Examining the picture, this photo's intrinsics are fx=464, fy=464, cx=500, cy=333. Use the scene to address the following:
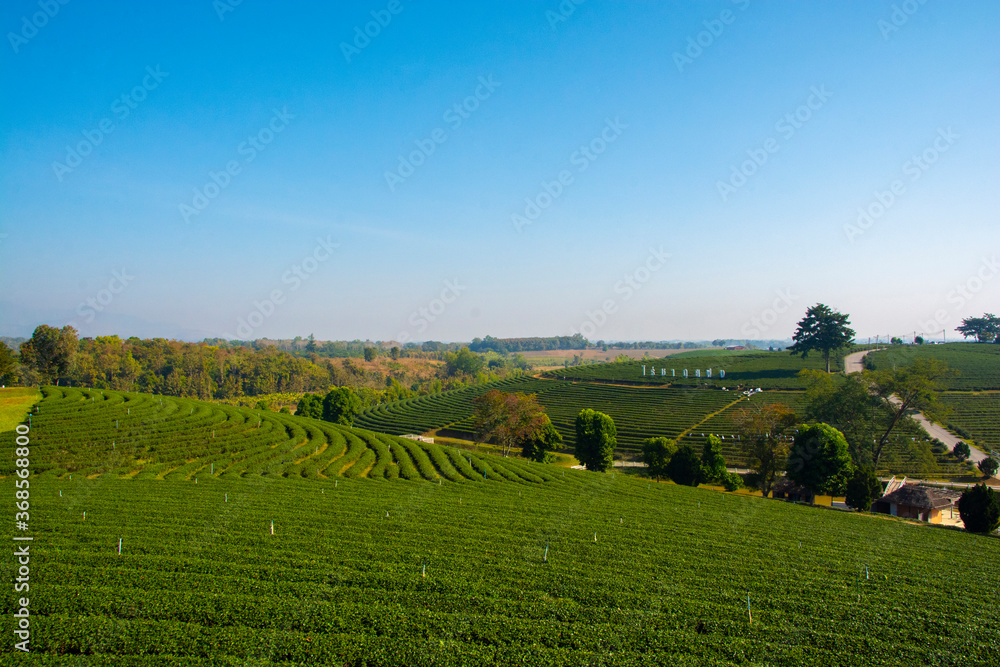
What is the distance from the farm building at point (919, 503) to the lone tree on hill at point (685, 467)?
13.2m

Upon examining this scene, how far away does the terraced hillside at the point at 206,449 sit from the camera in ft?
90.9

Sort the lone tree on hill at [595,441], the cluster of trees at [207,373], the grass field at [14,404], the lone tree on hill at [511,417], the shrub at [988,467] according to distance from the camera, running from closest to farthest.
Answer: the grass field at [14,404] < the shrub at [988,467] < the lone tree on hill at [595,441] < the lone tree on hill at [511,417] < the cluster of trees at [207,373]

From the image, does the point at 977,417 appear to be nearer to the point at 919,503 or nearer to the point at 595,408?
the point at 919,503

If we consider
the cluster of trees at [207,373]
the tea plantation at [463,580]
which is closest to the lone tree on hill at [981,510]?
the tea plantation at [463,580]

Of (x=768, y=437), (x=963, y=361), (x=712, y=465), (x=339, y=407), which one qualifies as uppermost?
(x=963, y=361)

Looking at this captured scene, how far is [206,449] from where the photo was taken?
3164 cm

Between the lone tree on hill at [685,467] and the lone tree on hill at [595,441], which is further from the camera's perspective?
the lone tree on hill at [595,441]

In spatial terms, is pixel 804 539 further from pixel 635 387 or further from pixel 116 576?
pixel 635 387

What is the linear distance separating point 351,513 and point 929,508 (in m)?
39.0

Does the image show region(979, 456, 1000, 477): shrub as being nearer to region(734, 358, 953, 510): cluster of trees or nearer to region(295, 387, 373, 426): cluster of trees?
region(734, 358, 953, 510): cluster of trees

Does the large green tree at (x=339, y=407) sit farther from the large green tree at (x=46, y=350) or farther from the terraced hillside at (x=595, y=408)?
the large green tree at (x=46, y=350)

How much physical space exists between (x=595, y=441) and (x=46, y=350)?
72311 millimetres

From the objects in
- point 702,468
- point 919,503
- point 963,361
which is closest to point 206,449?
point 702,468

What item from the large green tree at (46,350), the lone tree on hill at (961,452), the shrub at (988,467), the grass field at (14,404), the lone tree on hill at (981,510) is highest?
the large green tree at (46,350)
